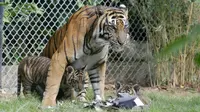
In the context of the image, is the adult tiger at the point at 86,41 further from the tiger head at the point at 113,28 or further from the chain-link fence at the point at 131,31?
the chain-link fence at the point at 131,31

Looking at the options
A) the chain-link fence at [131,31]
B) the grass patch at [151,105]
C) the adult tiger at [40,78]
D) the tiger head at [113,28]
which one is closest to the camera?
the grass patch at [151,105]

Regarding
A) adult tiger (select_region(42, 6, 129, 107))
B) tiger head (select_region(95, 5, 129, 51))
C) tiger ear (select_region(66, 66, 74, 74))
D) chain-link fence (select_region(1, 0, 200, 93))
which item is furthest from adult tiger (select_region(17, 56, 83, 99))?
chain-link fence (select_region(1, 0, 200, 93))

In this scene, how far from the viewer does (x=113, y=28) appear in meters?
4.80

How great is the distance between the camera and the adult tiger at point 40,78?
501 cm

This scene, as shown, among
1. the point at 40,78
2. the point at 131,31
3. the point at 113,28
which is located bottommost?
the point at 40,78

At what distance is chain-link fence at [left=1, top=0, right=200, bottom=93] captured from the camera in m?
6.22

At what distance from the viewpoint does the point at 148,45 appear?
6.82 metres

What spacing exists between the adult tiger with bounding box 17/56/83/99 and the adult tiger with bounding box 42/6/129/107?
0.13 metres

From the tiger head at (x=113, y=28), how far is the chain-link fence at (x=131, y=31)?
1.26 metres

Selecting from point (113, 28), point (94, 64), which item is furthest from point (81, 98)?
point (113, 28)

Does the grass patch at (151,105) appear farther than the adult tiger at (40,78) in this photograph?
No

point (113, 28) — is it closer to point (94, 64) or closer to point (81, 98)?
point (94, 64)

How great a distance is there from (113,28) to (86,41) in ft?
1.01

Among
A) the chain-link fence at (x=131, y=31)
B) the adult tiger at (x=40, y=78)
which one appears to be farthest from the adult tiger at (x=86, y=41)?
the chain-link fence at (x=131, y=31)
